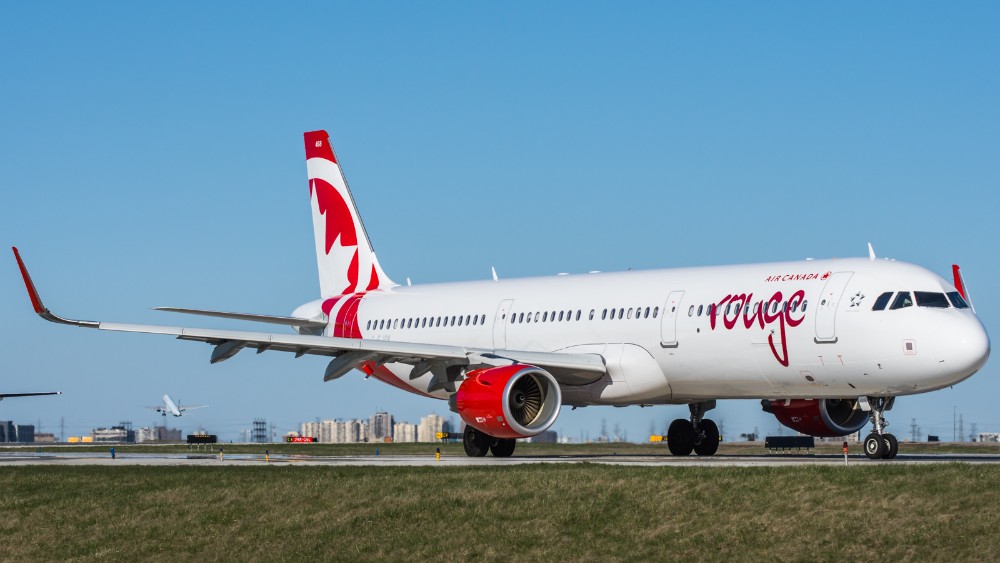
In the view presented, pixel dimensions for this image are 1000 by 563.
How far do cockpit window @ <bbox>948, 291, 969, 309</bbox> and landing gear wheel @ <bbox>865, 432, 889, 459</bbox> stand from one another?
125 inches

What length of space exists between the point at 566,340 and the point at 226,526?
14271 millimetres

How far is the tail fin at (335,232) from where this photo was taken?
44.7m

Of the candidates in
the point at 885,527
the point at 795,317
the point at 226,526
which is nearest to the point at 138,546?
the point at 226,526

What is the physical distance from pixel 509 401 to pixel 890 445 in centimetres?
822

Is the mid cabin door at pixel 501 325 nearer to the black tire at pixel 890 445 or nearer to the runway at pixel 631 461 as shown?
the runway at pixel 631 461

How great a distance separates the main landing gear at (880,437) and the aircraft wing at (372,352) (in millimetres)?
6504

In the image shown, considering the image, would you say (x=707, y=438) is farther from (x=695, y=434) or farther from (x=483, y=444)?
(x=483, y=444)

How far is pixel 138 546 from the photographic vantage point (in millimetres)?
23016

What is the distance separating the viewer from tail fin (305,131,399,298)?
147 ft

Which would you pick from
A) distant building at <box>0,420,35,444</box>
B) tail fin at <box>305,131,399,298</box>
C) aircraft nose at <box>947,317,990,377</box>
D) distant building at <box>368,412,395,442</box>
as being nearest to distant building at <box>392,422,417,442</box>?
distant building at <box>368,412,395,442</box>

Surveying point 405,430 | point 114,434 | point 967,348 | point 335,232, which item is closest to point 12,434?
point 114,434

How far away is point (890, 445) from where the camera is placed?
30.2 meters

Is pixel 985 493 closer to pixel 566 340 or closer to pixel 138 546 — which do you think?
pixel 138 546

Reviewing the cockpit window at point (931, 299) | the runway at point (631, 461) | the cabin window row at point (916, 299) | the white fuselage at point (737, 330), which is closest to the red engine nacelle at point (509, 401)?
the runway at point (631, 461)
